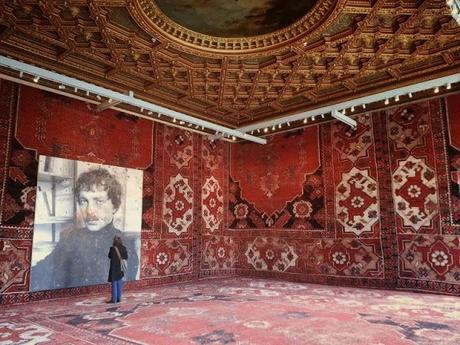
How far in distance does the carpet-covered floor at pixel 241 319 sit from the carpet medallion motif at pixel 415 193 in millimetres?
1592

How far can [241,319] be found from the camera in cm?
495

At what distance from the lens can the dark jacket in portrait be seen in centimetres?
663

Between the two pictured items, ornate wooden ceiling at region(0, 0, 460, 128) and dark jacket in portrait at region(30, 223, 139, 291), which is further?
dark jacket in portrait at region(30, 223, 139, 291)

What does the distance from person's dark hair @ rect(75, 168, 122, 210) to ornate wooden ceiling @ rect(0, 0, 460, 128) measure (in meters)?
1.92

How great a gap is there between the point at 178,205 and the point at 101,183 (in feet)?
7.11

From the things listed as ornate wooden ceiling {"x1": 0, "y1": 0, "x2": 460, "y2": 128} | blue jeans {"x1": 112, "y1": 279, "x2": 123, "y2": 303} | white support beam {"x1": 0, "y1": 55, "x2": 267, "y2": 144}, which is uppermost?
ornate wooden ceiling {"x1": 0, "y1": 0, "x2": 460, "y2": 128}

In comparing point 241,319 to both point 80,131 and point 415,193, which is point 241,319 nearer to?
point 415,193

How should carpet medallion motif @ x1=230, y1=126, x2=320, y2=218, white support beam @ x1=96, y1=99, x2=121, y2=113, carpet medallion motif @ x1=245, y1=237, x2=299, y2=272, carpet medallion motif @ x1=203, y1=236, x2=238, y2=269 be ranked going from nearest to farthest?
white support beam @ x1=96, y1=99, x2=121, y2=113
carpet medallion motif @ x1=245, y1=237, x2=299, y2=272
carpet medallion motif @ x1=230, y1=126, x2=320, y2=218
carpet medallion motif @ x1=203, y1=236, x2=238, y2=269

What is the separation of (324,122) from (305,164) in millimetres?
1194

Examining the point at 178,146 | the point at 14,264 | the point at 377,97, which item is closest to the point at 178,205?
the point at 178,146

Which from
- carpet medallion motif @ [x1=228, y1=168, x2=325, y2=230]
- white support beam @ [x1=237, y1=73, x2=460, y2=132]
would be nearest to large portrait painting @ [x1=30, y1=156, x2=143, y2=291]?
carpet medallion motif @ [x1=228, y1=168, x2=325, y2=230]

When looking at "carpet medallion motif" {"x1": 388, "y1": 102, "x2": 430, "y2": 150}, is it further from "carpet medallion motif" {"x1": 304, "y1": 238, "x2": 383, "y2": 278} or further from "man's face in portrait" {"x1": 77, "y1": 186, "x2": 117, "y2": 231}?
"man's face in portrait" {"x1": 77, "y1": 186, "x2": 117, "y2": 231}

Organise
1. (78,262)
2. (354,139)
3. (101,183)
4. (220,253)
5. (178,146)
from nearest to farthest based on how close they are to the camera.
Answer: (78,262) < (101,183) < (354,139) < (178,146) < (220,253)

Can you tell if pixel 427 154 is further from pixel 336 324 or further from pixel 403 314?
pixel 336 324
